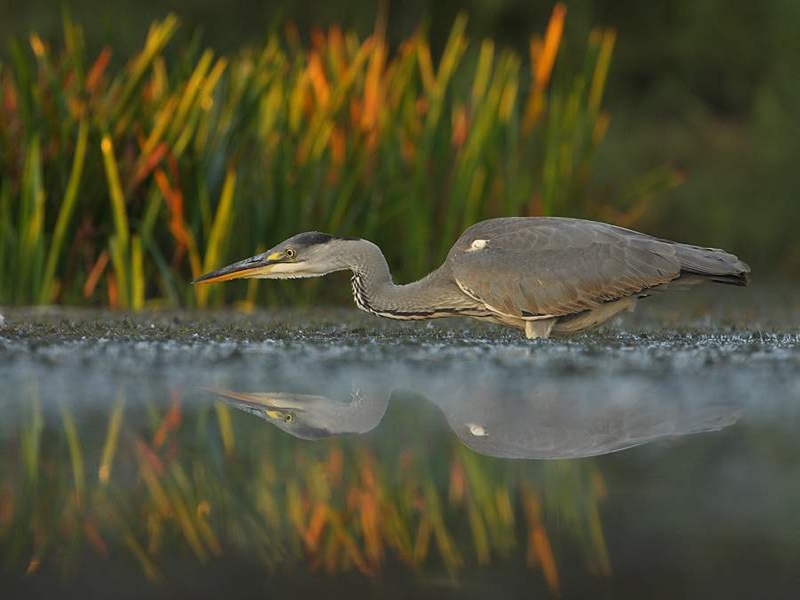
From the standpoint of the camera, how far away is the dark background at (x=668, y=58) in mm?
12633

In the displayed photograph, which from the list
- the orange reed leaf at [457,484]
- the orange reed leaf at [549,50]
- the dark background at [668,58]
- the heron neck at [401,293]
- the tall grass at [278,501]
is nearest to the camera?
the tall grass at [278,501]

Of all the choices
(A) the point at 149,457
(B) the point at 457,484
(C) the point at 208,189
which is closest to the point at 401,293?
(C) the point at 208,189

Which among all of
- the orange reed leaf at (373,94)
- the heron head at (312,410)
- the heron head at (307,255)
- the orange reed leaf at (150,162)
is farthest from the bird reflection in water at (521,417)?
the orange reed leaf at (373,94)

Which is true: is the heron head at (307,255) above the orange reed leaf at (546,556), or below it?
above

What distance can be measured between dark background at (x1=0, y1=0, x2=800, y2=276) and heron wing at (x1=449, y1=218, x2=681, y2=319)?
618cm

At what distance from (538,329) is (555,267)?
0.81 ft

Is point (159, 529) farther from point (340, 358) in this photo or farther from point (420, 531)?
point (340, 358)

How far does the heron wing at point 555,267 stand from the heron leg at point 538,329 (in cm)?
9

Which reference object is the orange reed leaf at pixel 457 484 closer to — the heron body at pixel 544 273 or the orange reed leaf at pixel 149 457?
the orange reed leaf at pixel 149 457

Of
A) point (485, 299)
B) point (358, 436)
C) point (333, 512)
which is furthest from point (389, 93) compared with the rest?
point (333, 512)

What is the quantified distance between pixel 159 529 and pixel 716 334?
3.38 metres

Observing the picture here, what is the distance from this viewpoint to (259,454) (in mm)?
3182

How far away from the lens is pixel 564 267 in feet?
18.1

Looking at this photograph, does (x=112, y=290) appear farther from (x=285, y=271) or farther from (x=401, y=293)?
(x=401, y=293)
